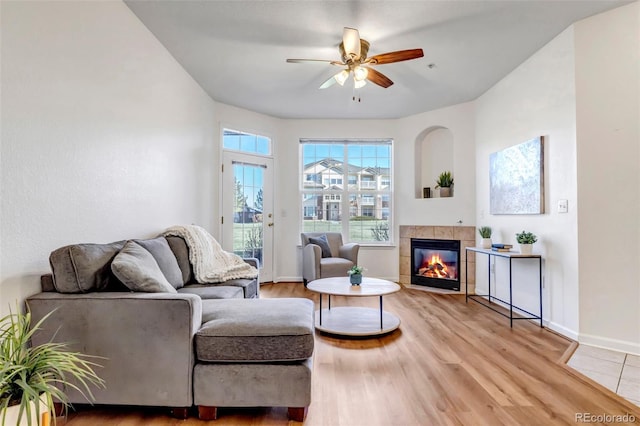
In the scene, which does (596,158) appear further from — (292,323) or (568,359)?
(292,323)

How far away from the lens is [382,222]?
537 centimetres

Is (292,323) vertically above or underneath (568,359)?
above

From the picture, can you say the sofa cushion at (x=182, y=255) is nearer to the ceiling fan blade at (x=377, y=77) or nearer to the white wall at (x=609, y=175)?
the ceiling fan blade at (x=377, y=77)

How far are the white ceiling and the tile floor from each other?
2.63m

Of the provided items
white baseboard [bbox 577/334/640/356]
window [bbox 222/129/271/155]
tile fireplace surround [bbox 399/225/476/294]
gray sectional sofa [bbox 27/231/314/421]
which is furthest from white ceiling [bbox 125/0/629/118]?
white baseboard [bbox 577/334/640/356]

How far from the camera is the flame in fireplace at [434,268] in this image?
4.73 meters

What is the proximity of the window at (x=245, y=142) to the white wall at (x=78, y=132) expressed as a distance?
4.47ft

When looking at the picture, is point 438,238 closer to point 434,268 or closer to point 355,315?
point 434,268

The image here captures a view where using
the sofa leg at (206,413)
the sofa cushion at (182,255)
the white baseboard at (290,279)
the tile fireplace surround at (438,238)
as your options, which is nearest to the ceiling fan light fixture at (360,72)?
the sofa cushion at (182,255)

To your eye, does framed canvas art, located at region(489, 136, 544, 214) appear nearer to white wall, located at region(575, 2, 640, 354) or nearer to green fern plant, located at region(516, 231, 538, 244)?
green fern plant, located at region(516, 231, 538, 244)

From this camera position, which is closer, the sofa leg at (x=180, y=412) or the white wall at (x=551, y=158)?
the sofa leg at (x=180, y=412)

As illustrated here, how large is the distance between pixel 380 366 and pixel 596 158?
237cm

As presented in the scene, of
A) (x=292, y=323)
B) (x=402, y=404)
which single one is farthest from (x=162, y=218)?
(x=402, y=404)

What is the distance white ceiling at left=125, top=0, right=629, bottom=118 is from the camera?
2498 mm
